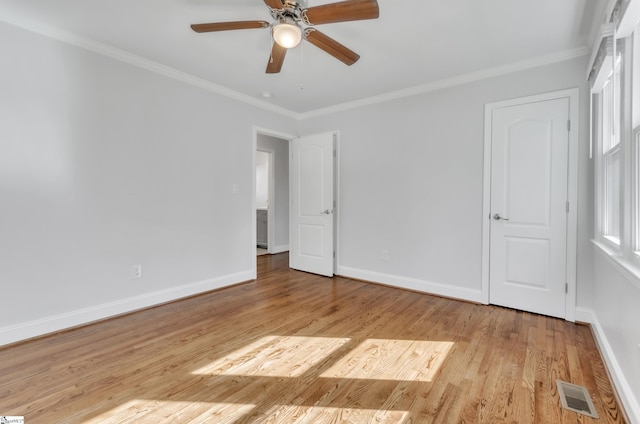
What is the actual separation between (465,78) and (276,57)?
7.15ft

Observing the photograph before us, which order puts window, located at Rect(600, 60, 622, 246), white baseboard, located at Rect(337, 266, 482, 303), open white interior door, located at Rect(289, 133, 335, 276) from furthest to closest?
open white interior door, located at Rect(289, 133, 335, 276), white baseboard, located at Rect(337, 266, 482, 303), window, located at Rect(600, 60, 622, 246)

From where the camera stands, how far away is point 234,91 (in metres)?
3.72

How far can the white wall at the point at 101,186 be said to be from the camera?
2277 millimetres

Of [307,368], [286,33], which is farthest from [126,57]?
[307,368]

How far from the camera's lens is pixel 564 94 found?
2.72 metres

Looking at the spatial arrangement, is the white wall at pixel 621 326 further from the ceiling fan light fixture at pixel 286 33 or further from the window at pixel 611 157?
the ceiling fan light fixture at pixel 286 33

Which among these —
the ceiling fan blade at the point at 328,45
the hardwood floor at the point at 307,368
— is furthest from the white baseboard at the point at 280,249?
the ceiling fan blade at the point at 328,45

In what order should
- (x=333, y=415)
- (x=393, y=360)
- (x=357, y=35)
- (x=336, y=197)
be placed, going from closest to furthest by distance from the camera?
(x=333, y=415) < (x=393, y=360) < (x=357, y=35) < (x=336, y=197)

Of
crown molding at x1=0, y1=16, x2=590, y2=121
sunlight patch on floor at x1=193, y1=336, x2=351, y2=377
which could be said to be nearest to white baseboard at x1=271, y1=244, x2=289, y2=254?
crown molding at x1=0, y1=16, x2=590, y2=121

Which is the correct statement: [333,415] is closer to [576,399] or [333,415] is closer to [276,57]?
[576,399]

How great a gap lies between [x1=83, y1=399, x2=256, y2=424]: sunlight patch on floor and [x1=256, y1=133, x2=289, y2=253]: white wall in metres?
4.51

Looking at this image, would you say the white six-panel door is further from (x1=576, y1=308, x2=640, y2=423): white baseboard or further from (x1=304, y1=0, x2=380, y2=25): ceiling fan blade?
(x1=304, y1=0, x2=380, y2=25): ceiling fan blade

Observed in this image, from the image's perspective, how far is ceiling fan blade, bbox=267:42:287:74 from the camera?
6.99ft

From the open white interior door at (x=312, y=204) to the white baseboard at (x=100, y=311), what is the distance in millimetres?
1263
